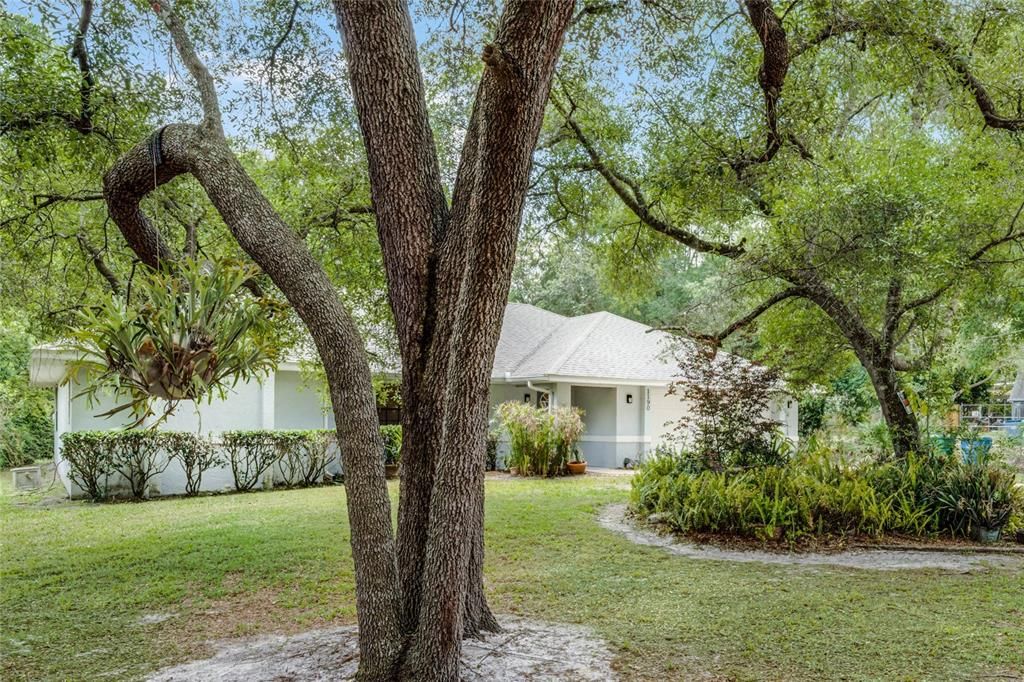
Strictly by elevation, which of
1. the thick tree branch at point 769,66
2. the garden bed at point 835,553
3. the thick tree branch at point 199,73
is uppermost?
the thick tree branch at point 769,66

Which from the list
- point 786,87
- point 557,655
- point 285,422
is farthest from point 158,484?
point 786,87

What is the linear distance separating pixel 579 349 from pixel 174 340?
1606 cm

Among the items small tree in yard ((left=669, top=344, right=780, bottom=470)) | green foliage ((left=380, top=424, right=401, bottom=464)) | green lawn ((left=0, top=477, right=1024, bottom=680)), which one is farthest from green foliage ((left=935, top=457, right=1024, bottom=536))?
green foliage ((left=380, top=424, right=401, bottom=464))

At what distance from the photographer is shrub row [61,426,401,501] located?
42.4 ft

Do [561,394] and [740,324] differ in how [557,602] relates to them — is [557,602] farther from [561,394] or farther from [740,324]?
[561,394]

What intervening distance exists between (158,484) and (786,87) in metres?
13.1

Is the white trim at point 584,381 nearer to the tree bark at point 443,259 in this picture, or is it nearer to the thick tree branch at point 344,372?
the tree bark at point 443,259

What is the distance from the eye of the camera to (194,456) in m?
13.8

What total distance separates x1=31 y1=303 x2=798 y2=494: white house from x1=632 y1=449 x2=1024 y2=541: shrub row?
5885 millimetres

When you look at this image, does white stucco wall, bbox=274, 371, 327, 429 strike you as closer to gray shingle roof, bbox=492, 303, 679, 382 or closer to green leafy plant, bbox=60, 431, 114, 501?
green leafy plant, bbox=60, 431, 114, 501

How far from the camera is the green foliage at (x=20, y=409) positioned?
18.0 metres

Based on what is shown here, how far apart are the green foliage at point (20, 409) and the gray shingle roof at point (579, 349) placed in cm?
1247

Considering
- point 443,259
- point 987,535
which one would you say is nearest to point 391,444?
point 987,535

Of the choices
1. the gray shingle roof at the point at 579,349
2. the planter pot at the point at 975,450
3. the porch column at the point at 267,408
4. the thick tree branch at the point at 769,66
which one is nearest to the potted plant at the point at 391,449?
the porch column at the point at 267,408
